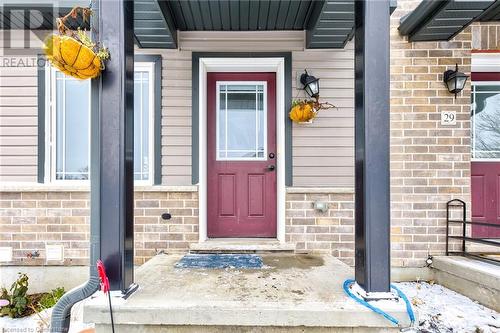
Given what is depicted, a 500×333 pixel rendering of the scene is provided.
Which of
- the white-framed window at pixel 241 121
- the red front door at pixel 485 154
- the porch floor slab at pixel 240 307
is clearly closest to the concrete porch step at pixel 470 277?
the red front door at pixel 485 154

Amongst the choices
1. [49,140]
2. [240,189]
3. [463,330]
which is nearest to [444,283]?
[463,330]

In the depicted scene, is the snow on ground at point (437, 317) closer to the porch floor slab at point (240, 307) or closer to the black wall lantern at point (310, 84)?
the porch floor slab at point (240, 307)

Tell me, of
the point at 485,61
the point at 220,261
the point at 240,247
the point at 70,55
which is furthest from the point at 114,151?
the point at 485,61

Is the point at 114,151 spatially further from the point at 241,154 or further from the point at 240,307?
the point at 241,154

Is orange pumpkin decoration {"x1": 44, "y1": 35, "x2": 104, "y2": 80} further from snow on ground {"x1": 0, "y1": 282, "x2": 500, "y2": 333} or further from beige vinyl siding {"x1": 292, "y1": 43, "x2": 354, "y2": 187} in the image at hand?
beige vinyl siding {"x1": 292, "y1": 43, "x2": 354, "y2": 187}

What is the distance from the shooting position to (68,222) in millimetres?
3281

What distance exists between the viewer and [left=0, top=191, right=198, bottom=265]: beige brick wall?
10.7 ft

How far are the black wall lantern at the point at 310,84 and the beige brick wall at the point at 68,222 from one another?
5.70 feet

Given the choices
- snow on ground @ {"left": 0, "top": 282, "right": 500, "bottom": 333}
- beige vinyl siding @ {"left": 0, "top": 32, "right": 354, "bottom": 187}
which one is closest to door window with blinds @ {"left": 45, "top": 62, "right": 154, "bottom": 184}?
beige vinyl siding @ {"left": 0, "top": 32, "right": 354, "bottom": 187}

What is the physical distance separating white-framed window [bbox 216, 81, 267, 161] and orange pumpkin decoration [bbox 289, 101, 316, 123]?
40 cm

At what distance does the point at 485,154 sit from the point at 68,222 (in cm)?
510

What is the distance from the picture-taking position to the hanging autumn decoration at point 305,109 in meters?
3.20

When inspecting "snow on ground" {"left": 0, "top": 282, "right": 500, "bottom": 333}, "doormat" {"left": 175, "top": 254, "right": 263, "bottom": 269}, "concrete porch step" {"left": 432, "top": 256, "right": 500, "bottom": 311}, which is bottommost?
"snow on ground" {"left": 0, "top": 282, "right": 500, "bottom": 333}

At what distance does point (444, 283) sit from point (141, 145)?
3672mm
